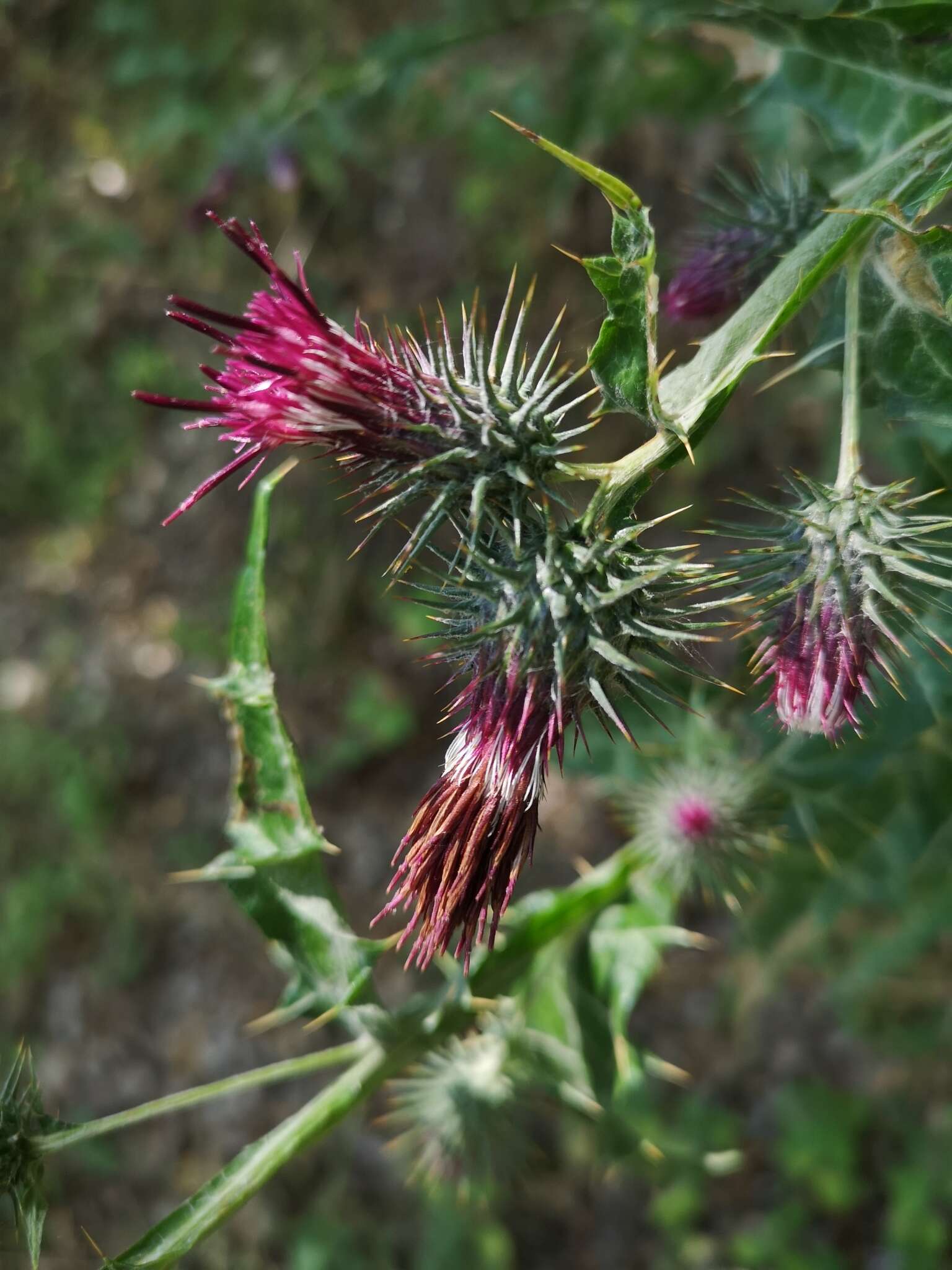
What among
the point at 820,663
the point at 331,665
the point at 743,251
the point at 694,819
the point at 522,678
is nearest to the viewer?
the point at 522,678

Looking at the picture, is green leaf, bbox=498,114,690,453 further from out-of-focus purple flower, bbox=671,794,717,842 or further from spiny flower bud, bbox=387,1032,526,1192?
spiny flower bud, bbox=387,1032,526,1192

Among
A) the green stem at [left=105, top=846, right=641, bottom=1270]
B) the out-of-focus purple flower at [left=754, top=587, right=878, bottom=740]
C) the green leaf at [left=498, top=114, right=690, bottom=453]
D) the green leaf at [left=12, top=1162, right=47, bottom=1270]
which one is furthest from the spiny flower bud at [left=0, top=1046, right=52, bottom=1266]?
the green leaf at [left=498, top=114, right=690, bottom=453]

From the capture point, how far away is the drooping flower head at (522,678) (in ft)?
5.48

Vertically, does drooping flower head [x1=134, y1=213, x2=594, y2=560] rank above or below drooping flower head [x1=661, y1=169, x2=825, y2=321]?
below

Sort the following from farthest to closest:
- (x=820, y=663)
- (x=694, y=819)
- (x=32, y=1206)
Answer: (x=694, y=819)
(x=32, y=1206)
(x=820, y=663)

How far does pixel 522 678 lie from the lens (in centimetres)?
168

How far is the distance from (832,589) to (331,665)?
4.03 meters

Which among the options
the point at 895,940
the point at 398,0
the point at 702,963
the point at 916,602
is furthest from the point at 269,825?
the point at 398,0

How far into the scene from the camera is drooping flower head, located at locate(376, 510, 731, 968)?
1671mm

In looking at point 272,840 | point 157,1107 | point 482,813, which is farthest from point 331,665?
point 482,813

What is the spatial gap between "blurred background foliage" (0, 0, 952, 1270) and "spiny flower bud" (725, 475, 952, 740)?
1531 mm

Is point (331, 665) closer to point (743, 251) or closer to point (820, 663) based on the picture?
point (743, 251)

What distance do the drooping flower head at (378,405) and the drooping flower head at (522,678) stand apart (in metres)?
0.13

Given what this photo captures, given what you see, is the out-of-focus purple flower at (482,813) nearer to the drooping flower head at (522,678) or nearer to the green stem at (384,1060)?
the drooping flower head at (522,678)
